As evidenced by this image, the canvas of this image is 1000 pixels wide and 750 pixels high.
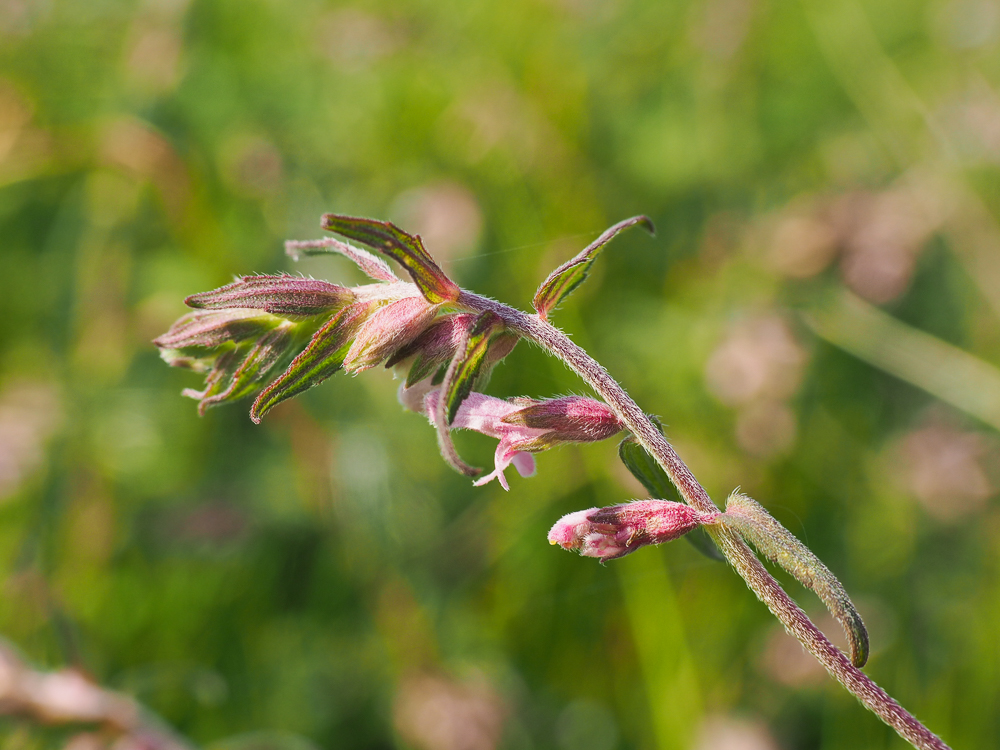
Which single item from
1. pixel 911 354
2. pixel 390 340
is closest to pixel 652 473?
pixel 390 340

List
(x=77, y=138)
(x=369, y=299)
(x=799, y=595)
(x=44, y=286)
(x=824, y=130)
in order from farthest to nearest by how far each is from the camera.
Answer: (x=824, y=130) → (x=44, y=286) → (x=77, y=138) → (x=799, y=595) → (x=369, y=299)

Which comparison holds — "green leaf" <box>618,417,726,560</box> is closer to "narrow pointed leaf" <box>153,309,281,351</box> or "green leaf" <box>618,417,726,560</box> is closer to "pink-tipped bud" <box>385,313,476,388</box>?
"pink-tipped bud" <box>385,313,476,388</box>

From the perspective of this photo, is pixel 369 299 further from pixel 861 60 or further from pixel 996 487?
pixel 861 60

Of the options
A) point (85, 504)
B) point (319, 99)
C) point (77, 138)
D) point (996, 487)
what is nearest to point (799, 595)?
point (996, 487)

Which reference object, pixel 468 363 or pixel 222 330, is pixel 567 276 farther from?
pixel 222 330

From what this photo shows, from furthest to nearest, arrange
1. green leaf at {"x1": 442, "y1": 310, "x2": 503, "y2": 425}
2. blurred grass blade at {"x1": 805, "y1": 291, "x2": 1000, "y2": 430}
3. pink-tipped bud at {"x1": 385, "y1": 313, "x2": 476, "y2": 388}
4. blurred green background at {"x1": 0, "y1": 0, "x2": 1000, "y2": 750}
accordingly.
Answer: blurred grass blade at {"x1": 805, "y1": 291, "x2": 1000, "y2": 430}, blurred green background at {"x1": 0, "y1": 0, "x2": 1000, "y2": 750}, pink-tipped bud at {"x1": 385, "y1": 313, "x2": 476, "y2": 388}, green leaf at {"x1": 442, "y1": 310, "x2": 503, "y2": 425}

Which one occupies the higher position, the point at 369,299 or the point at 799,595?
the point at 369,299

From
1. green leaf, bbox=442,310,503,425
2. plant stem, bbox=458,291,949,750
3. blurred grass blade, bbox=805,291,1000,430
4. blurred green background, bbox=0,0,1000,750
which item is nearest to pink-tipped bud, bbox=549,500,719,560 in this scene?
plant stem, bbox=458,291,949,750

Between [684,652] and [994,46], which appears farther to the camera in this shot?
[994,46]
